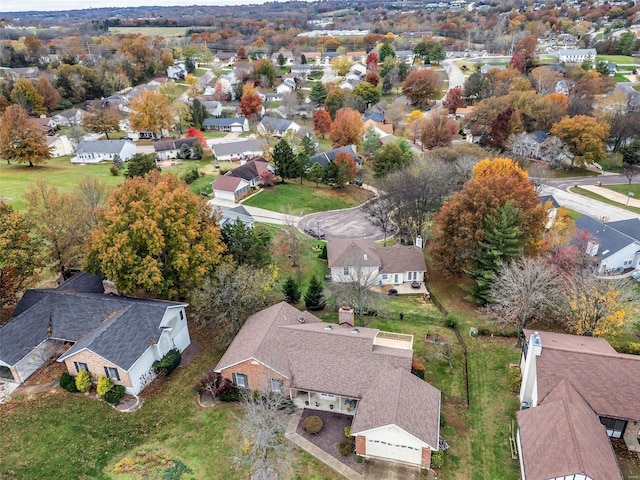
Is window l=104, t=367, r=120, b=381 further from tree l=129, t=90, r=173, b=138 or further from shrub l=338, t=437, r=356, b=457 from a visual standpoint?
tree l=129, t=90, r=173, b=138

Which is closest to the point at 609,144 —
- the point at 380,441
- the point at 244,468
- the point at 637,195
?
the point at 637,195

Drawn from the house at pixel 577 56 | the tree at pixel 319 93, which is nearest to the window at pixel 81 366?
the tree at pixel 319 93

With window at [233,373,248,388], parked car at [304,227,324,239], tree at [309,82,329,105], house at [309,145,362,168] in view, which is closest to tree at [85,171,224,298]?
window at [233,373,248,388]

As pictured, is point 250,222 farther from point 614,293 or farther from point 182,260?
point 614,293

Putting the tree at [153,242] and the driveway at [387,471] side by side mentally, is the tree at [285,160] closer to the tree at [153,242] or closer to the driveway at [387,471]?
the tree at [153,242]

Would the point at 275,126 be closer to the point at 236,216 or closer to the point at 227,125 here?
the point at 227,125
